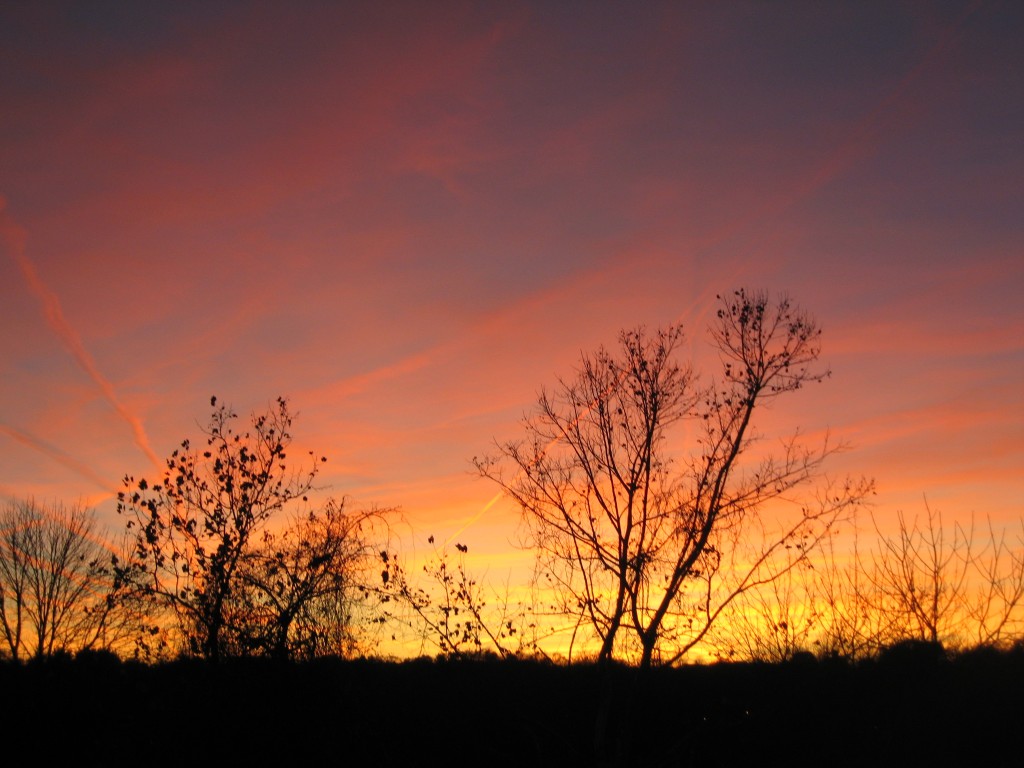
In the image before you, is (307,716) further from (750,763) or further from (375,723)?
(750,763)

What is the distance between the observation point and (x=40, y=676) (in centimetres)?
2622

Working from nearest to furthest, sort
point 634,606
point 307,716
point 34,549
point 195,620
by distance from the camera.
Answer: point 634,606
point 195,620
point 307,716
point 34,549

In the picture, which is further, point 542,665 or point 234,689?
point 542,665

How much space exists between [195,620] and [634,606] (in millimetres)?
10629

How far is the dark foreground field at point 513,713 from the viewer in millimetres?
22281

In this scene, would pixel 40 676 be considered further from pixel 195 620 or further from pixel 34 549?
pixel 34 549

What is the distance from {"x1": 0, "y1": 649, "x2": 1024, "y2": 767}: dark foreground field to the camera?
73.1ft

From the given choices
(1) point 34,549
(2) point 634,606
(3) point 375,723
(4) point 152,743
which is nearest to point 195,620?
(4) point 152,743

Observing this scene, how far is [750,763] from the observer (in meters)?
29.2

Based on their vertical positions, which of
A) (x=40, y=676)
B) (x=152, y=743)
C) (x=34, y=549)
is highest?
(x=34, y=549)

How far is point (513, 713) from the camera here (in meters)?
31.0

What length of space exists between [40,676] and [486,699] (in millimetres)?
14586

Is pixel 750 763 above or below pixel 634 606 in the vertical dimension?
below

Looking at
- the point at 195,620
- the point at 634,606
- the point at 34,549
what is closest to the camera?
the point at 634,606
